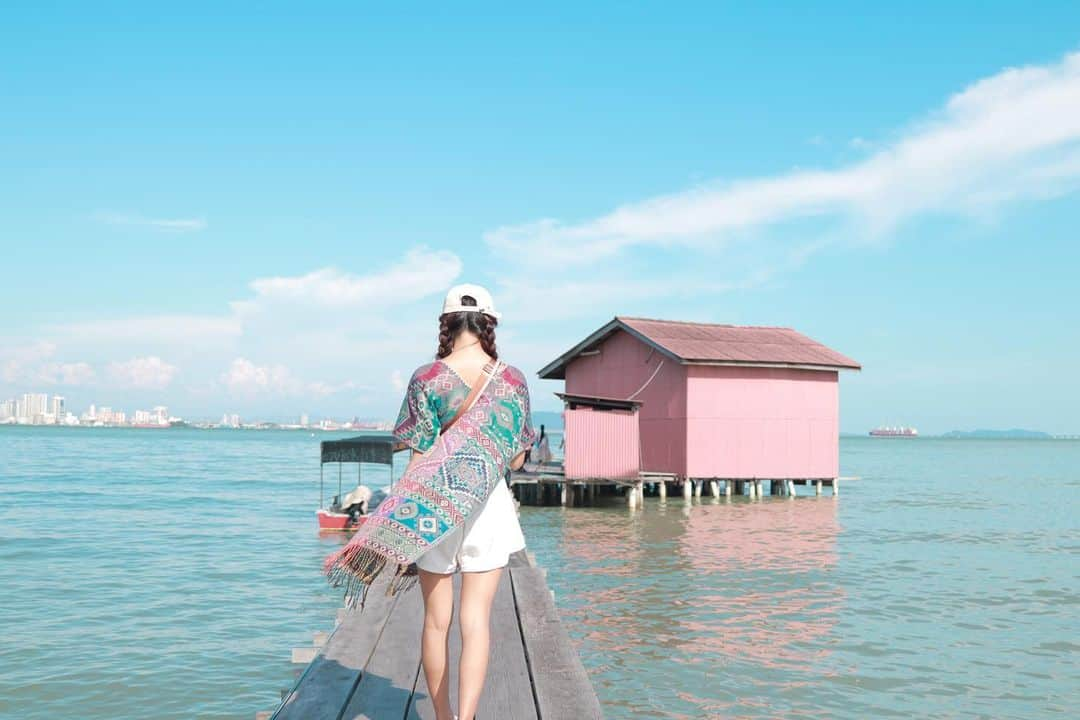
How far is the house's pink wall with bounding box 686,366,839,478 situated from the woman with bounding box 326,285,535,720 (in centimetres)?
2360

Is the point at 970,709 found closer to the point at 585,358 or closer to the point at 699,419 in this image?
the point at 699,419

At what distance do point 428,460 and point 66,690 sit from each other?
6.80 meters

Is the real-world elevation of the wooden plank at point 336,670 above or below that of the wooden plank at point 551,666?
below

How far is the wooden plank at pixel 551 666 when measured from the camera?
14.6ft

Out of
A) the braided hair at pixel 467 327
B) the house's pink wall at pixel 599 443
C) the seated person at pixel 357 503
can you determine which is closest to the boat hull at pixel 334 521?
the seated person at pixel 357 503

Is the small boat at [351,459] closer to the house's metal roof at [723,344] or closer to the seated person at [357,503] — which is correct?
the seated person at [357,503]

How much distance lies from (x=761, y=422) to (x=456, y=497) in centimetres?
→ 2560

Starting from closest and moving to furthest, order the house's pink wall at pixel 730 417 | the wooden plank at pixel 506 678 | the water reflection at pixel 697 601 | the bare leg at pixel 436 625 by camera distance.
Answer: the bare leg at pixel 436 625
the wooden plank at pixel 506 678
the water reflection at pixel 697 601
the house's pink wall at pixel 730 417

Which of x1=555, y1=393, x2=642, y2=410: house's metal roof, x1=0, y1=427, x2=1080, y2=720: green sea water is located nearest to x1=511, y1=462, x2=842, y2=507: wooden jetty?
x1=0, y1=427, x2=1080, y2=720: green sea water

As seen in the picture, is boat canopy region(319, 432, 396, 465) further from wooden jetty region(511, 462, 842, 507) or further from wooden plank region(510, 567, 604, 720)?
wooden plank region(510, 567, 604, 720)

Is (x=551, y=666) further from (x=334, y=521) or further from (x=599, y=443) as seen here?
(x=599, y=443)

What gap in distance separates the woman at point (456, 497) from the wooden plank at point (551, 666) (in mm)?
833

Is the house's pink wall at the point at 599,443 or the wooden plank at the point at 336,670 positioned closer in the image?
the wooden plank at the point at 336,670

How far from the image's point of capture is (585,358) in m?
A: 31.9
